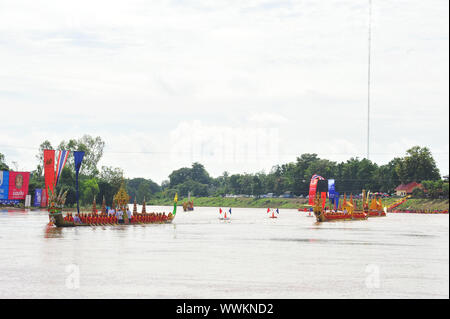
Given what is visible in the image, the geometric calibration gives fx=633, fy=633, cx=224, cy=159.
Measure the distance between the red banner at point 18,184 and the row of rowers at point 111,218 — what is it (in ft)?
165

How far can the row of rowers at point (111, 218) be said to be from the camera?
61.0m

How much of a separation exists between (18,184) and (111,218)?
185 ft

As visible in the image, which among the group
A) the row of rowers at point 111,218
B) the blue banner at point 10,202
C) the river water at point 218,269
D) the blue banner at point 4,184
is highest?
the blue banner at point 4,184

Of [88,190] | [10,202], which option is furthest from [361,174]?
[10,202]

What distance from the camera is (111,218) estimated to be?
64.2m

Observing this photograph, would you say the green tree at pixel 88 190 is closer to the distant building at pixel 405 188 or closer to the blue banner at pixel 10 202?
the blue banner at pixel 10 202

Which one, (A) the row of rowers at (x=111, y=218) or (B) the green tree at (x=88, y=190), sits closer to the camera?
(A) the row of rowers at (x=111, y=218)

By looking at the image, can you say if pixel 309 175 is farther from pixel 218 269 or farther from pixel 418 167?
pixel 218 269

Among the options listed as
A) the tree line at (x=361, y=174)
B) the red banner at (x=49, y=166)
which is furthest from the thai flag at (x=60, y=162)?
the tree line at (x=361, y=174)

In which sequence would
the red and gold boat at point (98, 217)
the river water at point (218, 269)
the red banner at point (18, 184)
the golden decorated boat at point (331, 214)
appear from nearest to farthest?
the river water at point (218, 269) → the red and gold boat at point (98, 217) → the golden decorated boat at point (331, 214) → the red banner at point (18, 184)

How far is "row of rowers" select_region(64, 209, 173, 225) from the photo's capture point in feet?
200

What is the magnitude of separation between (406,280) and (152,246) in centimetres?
1855
